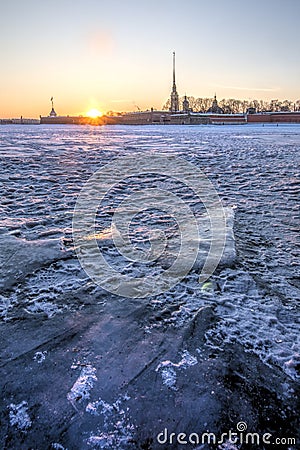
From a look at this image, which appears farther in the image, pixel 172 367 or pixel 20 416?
pixel 172 367

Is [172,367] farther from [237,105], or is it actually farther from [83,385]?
[237,105]

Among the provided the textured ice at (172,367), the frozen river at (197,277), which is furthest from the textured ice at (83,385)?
the textured ice at (172,367)

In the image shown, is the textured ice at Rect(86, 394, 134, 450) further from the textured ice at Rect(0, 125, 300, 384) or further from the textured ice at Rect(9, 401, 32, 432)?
the textured ice at Rect(0, 125, 300, 384)

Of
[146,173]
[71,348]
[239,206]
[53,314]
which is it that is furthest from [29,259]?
[146,173]

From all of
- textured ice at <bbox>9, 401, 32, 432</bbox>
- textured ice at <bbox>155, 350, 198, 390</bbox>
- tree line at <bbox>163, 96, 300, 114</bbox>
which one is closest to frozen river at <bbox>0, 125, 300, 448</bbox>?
textured ice at <bbox>155, 350, 198, 390</bbox>

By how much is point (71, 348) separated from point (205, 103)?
128 meters

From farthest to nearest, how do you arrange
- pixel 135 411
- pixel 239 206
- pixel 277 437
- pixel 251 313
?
pixel 239 206, pixel 251 313, pixel 135 411, pixel 277 437

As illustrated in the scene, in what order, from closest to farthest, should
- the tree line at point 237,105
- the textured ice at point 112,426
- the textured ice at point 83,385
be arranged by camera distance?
the textured ice at point 112,426 < the textured ice at point 83,385 < the tree line at point 237,105

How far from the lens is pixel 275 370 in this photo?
1.66 metres

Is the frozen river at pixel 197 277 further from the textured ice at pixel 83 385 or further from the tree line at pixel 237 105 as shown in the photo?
the tree line at pixel 237 105

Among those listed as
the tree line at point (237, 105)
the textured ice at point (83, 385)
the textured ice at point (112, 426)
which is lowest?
the textured ice at point (112, 426)

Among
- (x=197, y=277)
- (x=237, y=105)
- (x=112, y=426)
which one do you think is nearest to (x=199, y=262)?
(x=197, y=277)

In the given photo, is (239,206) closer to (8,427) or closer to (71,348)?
(71,348)

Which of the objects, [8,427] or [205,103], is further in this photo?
[205,103]
